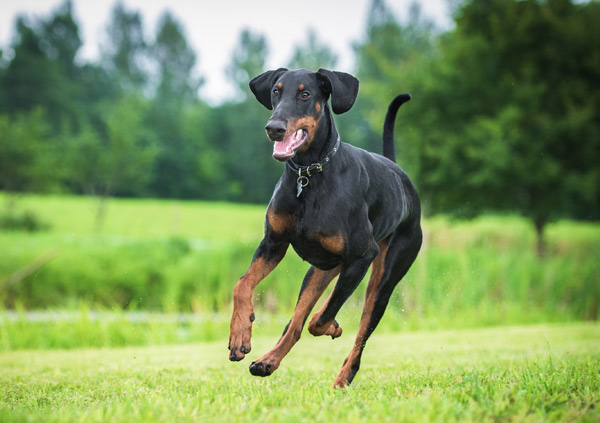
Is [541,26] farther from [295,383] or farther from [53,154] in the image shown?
[53,154]

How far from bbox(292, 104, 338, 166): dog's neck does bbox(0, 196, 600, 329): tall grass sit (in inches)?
241

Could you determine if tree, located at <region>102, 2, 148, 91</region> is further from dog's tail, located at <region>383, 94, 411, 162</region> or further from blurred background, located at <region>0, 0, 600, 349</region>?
dog's tail, located at <region>383, 94, 411, 162</region>

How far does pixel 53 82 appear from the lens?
39031 millimetres

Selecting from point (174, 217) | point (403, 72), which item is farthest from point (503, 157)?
point (174, 217)

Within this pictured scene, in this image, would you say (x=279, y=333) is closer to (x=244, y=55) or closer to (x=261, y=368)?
(x=261, y=368)

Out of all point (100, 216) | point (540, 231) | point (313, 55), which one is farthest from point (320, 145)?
point (313, 55)

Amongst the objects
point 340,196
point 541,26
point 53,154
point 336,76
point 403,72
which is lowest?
point 53,154

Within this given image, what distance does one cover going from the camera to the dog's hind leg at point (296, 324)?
3.59 metres

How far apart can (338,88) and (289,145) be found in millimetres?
562

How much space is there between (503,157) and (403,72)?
4352 mm

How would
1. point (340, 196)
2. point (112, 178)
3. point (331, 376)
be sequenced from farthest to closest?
point (112, 178)
point (331, 376)
point (340, 196)

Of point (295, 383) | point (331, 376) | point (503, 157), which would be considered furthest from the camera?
point (503, 157)

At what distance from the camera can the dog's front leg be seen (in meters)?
3.52

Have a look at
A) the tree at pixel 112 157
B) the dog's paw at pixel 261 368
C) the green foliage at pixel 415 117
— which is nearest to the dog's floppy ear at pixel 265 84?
the dog's paw at pixel 261 368
